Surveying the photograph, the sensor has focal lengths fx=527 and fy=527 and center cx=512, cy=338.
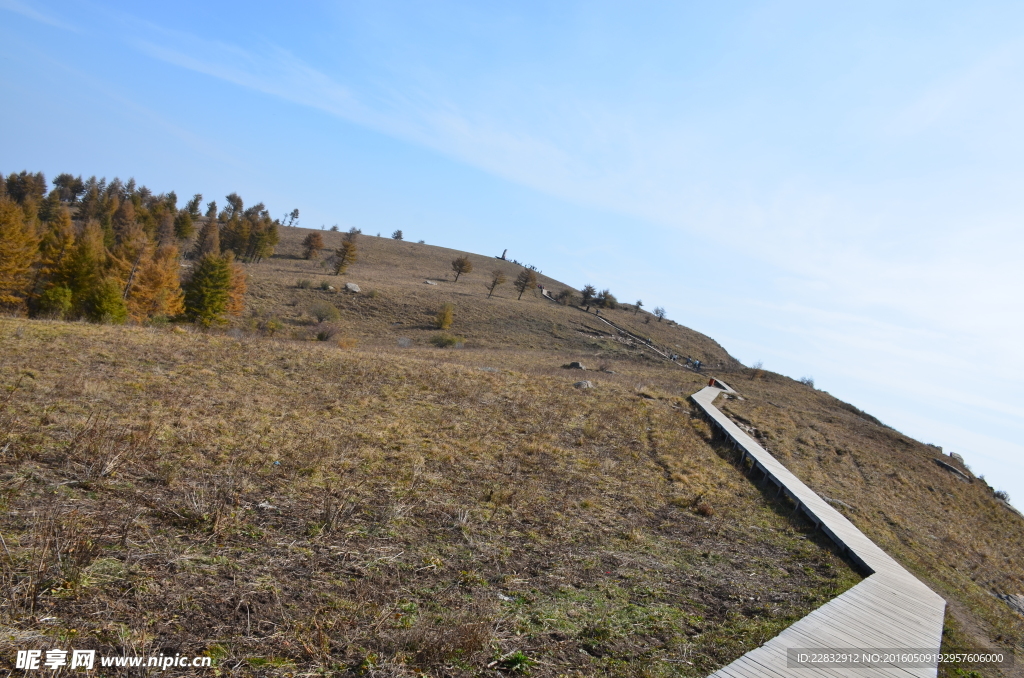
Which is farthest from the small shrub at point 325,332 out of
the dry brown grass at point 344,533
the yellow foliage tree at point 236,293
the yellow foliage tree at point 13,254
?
the dry brown grass at point 344,533

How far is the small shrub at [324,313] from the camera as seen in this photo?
60.8 metres

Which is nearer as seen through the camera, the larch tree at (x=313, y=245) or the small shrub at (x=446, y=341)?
the small shrub at (x=446, y=341)

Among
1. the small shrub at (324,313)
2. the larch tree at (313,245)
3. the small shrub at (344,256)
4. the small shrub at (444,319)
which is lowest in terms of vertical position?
the small shrub at (324,313)

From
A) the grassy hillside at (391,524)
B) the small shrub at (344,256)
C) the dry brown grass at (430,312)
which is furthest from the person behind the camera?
the small shrub at (344,256)

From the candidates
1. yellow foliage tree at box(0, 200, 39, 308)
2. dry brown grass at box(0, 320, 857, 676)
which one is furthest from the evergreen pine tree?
dry brown grass at box(0, 320, 857, 676)

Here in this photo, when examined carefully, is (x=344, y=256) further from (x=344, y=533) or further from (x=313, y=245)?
(x=344, y=533)

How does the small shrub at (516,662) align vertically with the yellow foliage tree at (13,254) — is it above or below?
below

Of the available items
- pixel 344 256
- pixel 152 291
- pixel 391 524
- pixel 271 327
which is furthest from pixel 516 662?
pixel 344 256

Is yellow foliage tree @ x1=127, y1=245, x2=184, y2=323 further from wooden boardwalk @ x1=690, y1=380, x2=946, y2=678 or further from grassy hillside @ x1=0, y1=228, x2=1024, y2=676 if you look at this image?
wooden boardwalk @ x1=690, y1=380, x2=946, y2=678

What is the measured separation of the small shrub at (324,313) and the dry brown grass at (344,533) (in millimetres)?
41647

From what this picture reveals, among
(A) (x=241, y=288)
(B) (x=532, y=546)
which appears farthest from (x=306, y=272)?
(B) (x=532, y=546)

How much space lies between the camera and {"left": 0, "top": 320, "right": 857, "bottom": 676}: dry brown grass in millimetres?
5879

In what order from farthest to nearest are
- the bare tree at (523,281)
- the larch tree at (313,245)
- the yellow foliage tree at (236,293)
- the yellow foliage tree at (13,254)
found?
1. the larch tree at (313,245)
2. the bare tree at (523,281)
3. the yellow foliage tree at (236,293)
4. the yellow foliage tree at (13,254)

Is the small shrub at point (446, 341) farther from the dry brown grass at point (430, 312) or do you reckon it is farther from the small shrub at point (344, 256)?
the small shrub at point (344, 256)
